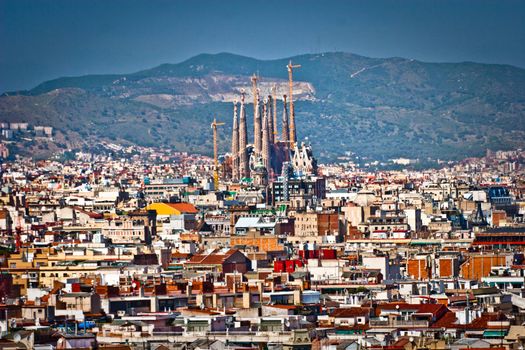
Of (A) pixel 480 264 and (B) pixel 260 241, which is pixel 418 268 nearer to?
(A) pixel 480 264

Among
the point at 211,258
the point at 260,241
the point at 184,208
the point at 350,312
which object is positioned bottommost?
the point at 350,312

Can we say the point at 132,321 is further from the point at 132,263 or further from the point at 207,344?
the point at 132,263

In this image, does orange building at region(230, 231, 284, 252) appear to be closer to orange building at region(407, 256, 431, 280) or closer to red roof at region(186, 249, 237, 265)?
red roof at region(186, 249, 237, 265)

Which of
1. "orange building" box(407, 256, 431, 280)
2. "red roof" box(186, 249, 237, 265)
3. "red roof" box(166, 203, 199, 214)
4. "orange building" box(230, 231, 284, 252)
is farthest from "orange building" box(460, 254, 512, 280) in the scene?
"red roof" box(166, 203, 199, 214)

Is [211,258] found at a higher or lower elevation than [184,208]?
lower

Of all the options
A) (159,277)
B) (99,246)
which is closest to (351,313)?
(159,277)

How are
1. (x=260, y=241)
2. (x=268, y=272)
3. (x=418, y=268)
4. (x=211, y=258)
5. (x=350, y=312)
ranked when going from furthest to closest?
(x=260, y=241)
(x=418, y=268)
(x=211, y=258)
(x=268, y=272)
(x=350, y=312)

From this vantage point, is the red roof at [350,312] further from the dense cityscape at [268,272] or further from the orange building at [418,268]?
the orange building at [418,268]

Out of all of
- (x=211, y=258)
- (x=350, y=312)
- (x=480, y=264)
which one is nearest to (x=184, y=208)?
(x=211, y=258)

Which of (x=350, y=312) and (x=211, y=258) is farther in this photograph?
(x=211, y=258)

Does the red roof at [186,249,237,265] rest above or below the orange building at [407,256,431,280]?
above

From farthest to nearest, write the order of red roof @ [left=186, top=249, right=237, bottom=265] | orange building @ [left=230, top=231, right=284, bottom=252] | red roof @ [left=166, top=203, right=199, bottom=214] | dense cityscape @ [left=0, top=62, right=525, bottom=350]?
red roof @ [left=166, top=203, right=199, bottom=214]
orange building @ [left=230, top=231, right=284, bottom=252]
red roof @ [left=186, top=249, right=237, bottom=265]
dense cityscape @ [left=0, top=62, right=525, bottom=350]
